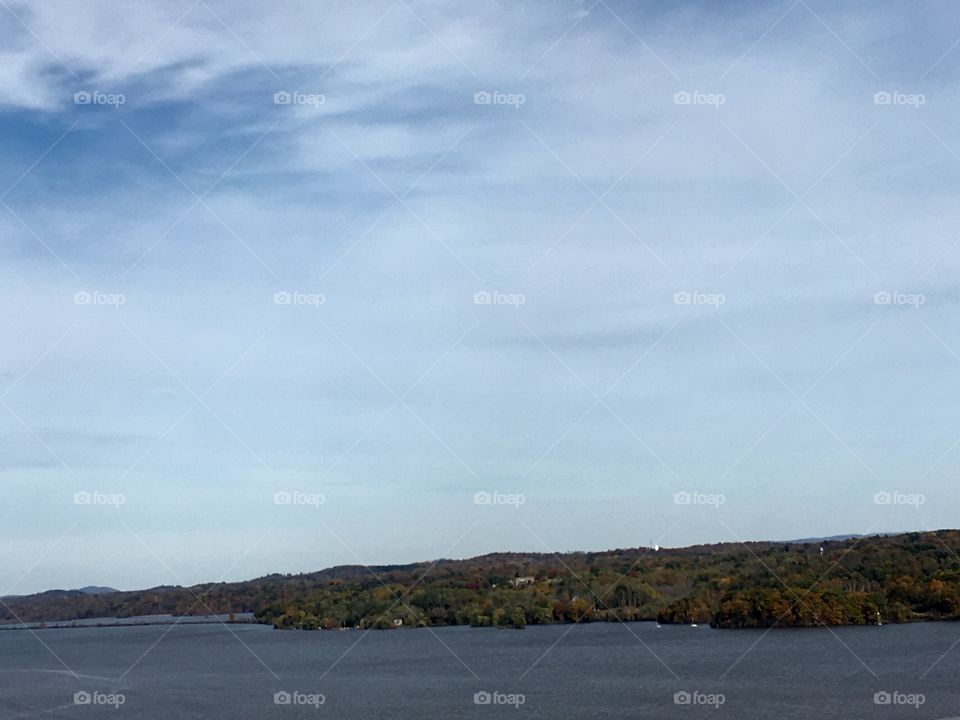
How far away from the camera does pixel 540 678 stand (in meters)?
72.2

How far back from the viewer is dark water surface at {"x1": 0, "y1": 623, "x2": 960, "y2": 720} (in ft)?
182

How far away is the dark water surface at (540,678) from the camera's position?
55.6 metres

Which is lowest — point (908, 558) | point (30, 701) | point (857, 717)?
point (857, 717)

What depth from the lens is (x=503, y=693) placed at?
64.2 m

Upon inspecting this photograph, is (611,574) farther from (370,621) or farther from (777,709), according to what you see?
(777,709)

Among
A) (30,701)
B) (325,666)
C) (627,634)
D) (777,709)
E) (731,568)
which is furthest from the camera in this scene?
(731,568)

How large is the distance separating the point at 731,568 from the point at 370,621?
5532 centimetres

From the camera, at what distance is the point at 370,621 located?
164625mm

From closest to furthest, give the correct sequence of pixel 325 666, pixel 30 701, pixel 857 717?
pixel 857 717, pixel 30 701, pixel 325 666

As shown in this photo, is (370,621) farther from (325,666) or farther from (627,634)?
(325,666)

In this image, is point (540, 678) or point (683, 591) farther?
point (683, 591)

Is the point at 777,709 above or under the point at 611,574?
under

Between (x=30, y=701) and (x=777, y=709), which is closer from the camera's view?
(x=777, y=709)

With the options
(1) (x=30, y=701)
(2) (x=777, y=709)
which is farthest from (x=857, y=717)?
(1) (x=30, y=701)
